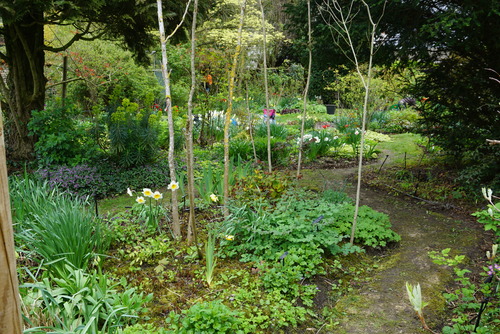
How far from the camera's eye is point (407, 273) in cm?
293

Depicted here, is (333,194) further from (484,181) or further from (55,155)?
(55,155)

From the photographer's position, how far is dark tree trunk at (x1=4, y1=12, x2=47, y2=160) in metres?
5.70

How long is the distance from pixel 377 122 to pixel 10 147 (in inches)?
350

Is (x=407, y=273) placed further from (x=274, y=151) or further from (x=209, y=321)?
(x=274, y=151)

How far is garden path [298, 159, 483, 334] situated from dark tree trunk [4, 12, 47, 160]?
5289mm

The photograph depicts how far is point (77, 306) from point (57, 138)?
389cm

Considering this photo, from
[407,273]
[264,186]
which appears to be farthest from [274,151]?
[407,273]

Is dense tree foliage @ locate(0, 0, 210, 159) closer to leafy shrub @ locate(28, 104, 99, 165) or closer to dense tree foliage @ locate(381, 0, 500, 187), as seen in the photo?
leafy shrub @ locate(28, 104, 99, 165)

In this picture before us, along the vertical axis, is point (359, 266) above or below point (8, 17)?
below

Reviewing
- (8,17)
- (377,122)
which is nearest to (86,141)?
(8,17)

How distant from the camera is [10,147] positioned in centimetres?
590

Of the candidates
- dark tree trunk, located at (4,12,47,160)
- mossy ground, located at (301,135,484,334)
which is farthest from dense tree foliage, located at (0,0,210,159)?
mossy ground, located at (301,135,484,334)

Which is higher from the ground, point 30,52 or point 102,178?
point 30,52

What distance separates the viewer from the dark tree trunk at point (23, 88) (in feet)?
18.7
